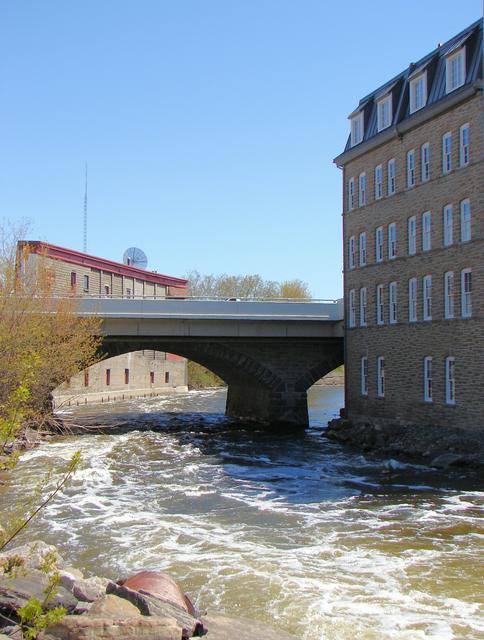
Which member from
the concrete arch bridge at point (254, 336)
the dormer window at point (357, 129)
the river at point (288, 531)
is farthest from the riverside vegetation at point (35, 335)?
the dormer window at point (357, 129)

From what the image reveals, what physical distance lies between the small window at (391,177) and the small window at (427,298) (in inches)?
182

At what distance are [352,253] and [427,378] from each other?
27.7 feet

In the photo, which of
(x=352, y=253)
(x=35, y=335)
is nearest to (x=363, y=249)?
(x=352, y=253)

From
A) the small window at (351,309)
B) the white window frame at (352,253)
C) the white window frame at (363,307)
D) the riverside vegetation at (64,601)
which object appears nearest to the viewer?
the riverside vegetation at (64,601)

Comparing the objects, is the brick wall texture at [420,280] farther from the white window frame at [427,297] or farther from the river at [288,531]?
the river at [288,531]

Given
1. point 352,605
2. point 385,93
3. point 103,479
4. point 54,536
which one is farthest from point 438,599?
point 385,93

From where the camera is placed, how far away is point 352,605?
12.0 m

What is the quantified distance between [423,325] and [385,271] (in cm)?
387

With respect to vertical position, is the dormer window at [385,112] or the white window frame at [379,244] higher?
the dormer window at [385,112]

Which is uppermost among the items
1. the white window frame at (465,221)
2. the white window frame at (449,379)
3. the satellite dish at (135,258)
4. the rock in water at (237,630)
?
the satellite dish at (135,258)

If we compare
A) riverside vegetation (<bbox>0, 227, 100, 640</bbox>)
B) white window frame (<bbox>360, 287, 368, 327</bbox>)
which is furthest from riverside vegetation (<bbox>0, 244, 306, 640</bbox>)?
white window frame (<bbox>360, 287, 368, 327</bbox>)

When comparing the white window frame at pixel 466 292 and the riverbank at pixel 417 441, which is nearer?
the riverbank at pixel 417 441

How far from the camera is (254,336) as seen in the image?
3806 cm

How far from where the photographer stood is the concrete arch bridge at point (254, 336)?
36.3 m
